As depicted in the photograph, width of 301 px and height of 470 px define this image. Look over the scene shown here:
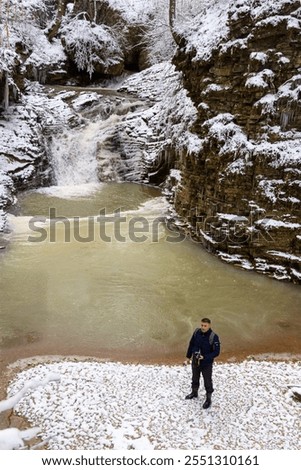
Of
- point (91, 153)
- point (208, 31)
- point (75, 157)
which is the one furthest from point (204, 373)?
point (91, 153)

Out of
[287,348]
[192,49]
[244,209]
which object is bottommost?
[287,348]

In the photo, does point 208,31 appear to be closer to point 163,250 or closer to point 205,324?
point 163,250

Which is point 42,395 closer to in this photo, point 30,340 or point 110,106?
point 30,340

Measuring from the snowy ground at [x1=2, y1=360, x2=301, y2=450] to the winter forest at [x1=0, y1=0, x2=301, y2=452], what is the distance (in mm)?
24

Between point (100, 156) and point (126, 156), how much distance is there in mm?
1241

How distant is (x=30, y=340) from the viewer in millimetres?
7609

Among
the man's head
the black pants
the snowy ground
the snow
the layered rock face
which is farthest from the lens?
the snow

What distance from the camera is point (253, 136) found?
10.9 metres

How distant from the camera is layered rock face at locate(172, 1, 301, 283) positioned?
10266 mm

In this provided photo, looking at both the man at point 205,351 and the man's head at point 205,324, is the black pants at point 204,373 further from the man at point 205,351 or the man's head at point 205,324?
the man's head at point 205,324

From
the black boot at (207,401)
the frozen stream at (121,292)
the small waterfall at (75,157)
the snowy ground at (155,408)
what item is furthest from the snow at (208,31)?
the black boot at (207,401)

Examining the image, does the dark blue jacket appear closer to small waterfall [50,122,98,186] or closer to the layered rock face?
the layered rock face

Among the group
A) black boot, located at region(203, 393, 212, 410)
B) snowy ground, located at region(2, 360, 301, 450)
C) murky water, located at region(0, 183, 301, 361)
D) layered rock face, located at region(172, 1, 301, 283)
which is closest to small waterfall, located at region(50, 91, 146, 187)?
murky water, located at region(0, 183, 301, 361)

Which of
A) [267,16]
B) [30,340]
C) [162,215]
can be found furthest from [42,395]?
[267,16]
